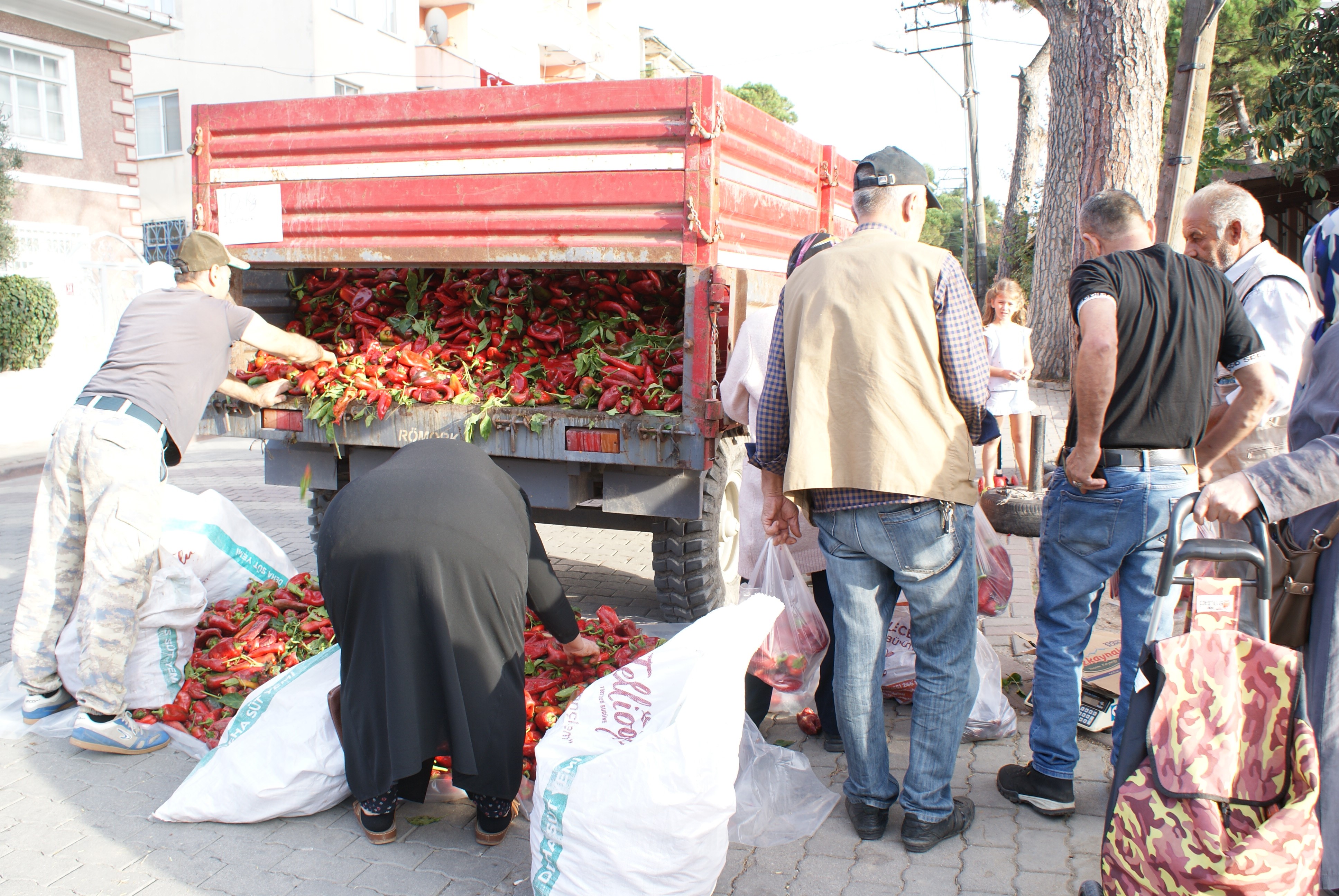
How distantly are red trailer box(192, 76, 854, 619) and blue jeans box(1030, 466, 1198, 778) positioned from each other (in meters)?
1.75

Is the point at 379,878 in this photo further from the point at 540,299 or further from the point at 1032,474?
the point at 1032,474

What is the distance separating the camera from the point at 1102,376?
275 centimetres

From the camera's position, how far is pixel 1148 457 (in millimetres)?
2850

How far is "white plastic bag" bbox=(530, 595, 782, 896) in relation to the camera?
2.35 meters

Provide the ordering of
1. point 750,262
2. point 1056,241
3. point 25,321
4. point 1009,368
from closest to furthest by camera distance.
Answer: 1. point 750,262
2. point 1009,368
3. point 1056,241
4. point 25,321

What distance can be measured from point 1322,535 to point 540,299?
4131mm

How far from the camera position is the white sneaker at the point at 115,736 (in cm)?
354

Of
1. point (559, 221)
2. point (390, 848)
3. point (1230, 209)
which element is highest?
point (559, 221)

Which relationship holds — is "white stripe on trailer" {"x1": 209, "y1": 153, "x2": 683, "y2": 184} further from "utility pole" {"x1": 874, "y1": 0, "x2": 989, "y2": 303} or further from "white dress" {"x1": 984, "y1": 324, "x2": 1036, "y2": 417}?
"utility pole" {"x1": 874, "y1": 0, "x2": 989, "y2": 303}

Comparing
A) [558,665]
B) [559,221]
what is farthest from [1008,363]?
[558,665]

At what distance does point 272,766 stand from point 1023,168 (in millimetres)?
18828

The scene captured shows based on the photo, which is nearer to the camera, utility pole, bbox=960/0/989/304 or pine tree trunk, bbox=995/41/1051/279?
pine tree trunk, bbox=995/41/1051/279

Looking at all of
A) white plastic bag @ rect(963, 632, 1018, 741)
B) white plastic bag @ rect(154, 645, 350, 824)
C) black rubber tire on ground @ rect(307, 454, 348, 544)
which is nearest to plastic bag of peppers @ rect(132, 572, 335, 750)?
white plastic bag @ rect(154, 645, 350, 824)

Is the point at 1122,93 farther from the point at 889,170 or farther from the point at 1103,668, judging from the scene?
the point at 889,170
